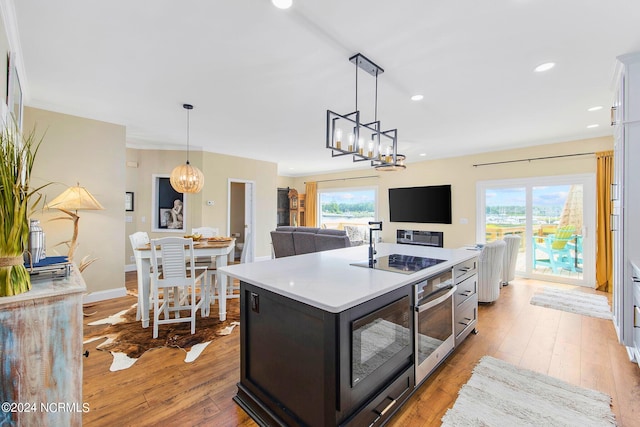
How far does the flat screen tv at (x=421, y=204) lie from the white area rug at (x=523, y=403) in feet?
14.6

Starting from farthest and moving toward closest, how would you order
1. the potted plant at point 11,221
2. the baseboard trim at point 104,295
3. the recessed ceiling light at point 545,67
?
the baseboard trim at point 104,295
the recessed ceiling light at point 545,67
the potted plant at point 11,221

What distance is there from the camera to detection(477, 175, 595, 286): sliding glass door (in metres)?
4.70

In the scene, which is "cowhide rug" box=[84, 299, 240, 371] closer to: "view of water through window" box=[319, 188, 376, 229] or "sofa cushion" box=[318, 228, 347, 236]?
"sofa cushion" box=[318, 228, 347, 236]

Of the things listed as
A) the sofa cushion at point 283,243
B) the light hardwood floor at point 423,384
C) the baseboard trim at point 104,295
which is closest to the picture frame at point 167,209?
the baseboard trim at point 104,295

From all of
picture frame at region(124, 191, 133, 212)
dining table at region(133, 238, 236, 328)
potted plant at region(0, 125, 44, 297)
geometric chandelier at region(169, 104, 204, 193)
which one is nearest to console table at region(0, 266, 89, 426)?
potted plant at region(0, 125, 44, 297)

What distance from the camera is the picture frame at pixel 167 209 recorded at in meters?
5.72

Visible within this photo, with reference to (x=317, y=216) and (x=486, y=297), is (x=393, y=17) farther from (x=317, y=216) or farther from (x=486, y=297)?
(x=317, y=216)

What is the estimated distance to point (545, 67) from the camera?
2488 mm

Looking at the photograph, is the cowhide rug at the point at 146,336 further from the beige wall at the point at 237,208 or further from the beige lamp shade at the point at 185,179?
the beige wall at the point at 237,208

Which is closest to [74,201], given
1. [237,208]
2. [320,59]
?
[320,59]

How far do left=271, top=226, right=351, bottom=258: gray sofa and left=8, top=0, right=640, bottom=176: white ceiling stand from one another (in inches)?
70.6

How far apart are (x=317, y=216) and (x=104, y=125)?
6178 millimetres

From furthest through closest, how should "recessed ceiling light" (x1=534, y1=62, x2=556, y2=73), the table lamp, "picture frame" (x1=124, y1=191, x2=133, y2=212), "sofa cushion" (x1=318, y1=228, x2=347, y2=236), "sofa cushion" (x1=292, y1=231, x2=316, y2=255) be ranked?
"picture frame" (x1=124, y1=191, x2=133, y2=212) → "sofa cushion" (x1=292, y1=231, x2=316, y2=255) → "sofa cushion" (x1=318, y1=228, x2=347, y2=236) → the table lamp → "recessed ceiling light" (x1=534, y1=62, x2=556, y2=73)

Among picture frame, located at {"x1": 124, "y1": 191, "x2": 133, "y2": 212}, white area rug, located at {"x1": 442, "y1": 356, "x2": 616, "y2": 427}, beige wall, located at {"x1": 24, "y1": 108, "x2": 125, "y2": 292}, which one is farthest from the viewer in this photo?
picture frame, located at {"x1": 124, "y1": 191, "x2": 133, "y2": 212}
